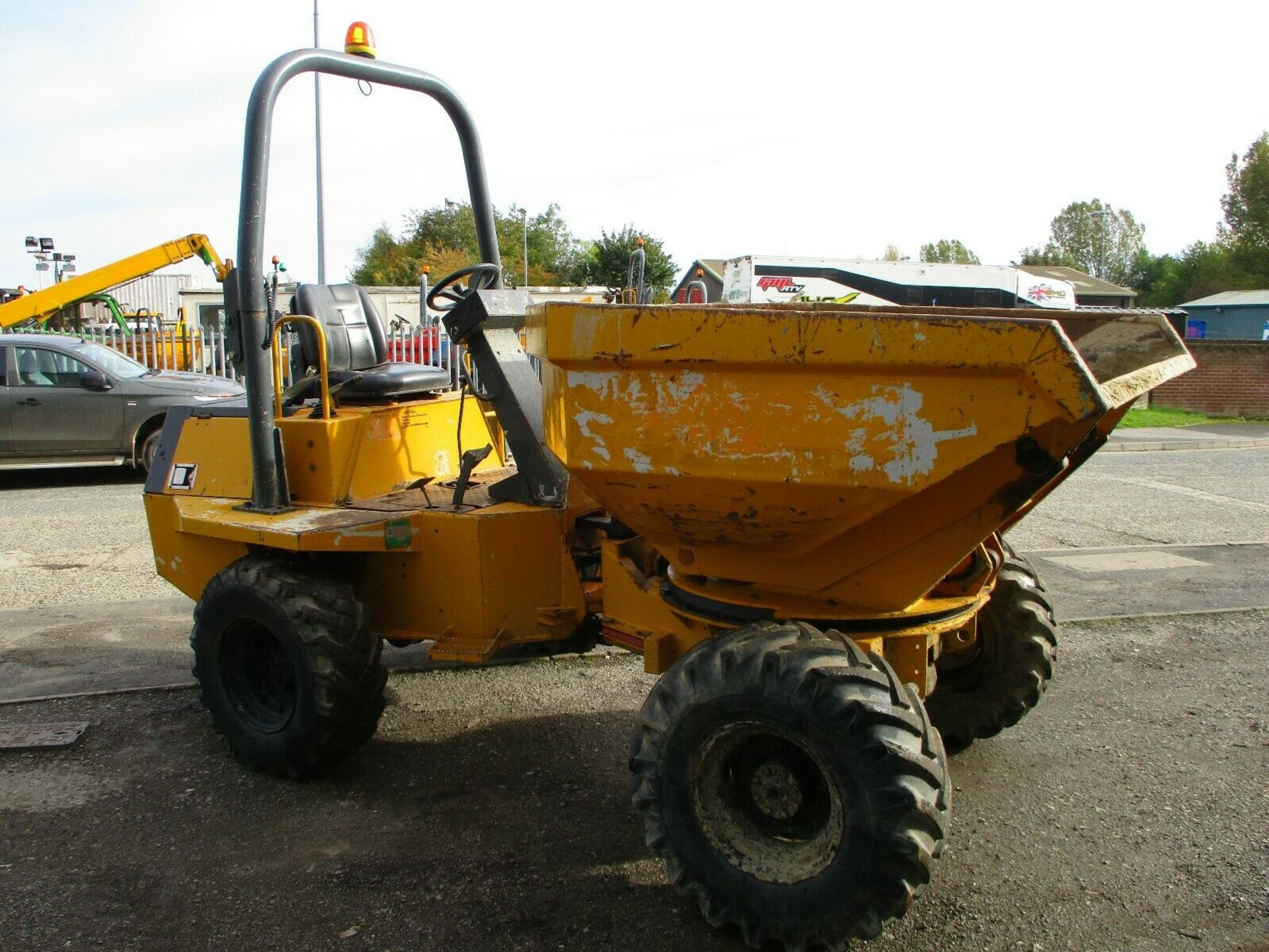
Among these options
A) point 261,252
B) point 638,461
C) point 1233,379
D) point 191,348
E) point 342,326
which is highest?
point 261,252

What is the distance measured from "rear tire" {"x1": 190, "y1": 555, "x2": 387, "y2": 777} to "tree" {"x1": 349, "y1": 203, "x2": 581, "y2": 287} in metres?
36.4

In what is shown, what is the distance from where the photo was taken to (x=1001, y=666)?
427 cm

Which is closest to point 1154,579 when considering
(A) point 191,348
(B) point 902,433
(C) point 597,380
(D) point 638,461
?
(B) point 902,433

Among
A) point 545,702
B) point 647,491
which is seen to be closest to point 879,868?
point 647,491

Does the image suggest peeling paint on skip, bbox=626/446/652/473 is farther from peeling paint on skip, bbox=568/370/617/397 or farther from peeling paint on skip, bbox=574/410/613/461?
peeling paint on skip, bbox=568/370/617/397

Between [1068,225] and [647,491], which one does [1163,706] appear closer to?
[647,491]

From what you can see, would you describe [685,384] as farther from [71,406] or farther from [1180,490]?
[71,406]

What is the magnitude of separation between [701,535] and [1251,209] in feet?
192

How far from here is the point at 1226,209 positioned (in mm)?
53469

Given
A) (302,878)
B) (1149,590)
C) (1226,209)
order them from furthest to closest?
(1226,209) → (1149,590) → (302,878)

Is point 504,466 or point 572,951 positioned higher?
point 504,466

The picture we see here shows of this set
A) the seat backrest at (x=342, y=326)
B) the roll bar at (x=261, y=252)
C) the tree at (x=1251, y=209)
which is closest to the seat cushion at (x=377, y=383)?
the seat backrest at (x=342, y=326)

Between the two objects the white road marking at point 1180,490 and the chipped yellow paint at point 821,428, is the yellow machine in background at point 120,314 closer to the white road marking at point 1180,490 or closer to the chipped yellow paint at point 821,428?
the white road marking at point 1180,490

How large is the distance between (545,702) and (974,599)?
224 centimetres
